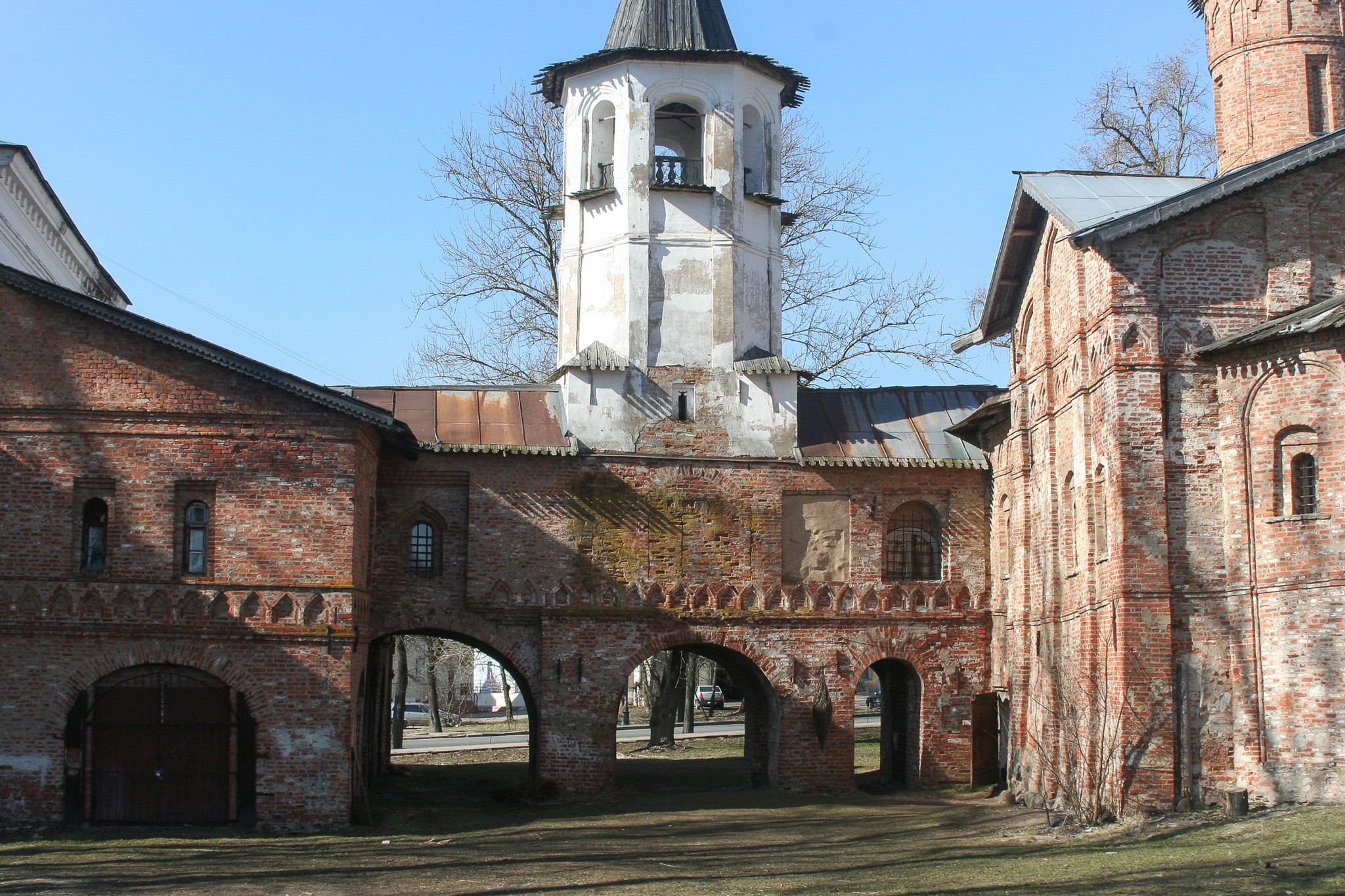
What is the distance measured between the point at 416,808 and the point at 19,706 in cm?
585

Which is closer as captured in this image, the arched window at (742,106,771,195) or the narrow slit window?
the narrow slit window

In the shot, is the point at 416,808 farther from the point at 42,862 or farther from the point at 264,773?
the point at 42,862

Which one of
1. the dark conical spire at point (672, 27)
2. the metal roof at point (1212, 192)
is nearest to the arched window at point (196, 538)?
the dark conical spire at point (672, 27)

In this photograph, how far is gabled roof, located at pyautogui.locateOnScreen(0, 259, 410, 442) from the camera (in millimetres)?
19875

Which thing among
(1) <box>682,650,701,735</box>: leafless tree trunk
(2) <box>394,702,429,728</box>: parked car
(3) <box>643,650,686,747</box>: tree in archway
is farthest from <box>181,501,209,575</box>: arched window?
(2) <box>394,702,429,728</box>: parked car

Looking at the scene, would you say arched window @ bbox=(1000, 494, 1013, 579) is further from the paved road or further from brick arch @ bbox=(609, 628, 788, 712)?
the paved road

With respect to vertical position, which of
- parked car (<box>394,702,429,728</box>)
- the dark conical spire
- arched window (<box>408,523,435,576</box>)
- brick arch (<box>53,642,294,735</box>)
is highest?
the dark conical spire

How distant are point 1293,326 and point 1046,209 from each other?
448 cm

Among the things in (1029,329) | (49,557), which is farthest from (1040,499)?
(49,557)

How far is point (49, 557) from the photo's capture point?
19766 millimetres

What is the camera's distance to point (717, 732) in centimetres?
4009

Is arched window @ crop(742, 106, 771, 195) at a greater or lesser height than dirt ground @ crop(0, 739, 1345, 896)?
greater

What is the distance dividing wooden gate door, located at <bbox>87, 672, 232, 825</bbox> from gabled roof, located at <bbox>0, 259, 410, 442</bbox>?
→ 407 centimetres

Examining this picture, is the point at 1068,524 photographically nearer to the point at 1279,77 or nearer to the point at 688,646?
the point at 688,646
